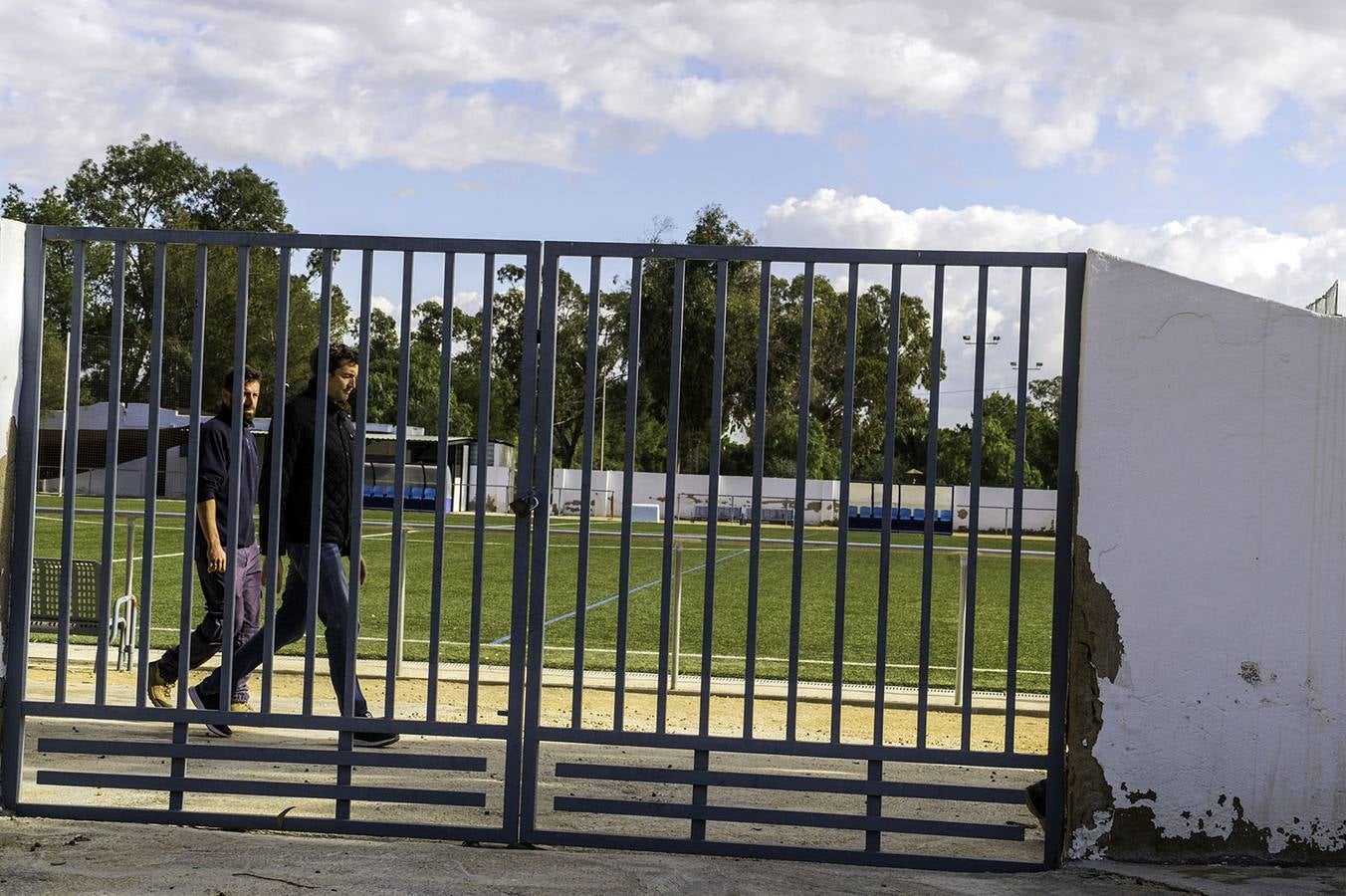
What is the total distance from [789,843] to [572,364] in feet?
154

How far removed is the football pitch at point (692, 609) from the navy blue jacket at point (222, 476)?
832 millimetres

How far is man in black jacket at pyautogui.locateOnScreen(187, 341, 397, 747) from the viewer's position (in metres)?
6.08

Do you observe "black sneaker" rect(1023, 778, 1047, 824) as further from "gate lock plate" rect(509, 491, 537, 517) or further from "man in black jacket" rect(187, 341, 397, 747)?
"man in black jacket" rect(187, 341, 397, 747)

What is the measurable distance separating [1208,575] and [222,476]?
168 inches

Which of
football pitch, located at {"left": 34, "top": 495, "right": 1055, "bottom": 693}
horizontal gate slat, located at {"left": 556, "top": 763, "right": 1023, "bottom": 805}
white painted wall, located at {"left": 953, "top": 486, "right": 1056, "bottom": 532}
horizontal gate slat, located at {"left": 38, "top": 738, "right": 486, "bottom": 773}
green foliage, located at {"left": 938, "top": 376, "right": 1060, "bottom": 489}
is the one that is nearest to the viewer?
horizontal gate slat, located at {"left": 556, "top": 763, "right": 1023, "bottom": 805}

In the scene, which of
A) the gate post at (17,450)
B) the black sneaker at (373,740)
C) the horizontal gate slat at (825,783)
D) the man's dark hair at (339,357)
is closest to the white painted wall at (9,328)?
the gate post at (17,450)

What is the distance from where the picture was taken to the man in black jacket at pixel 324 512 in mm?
6078

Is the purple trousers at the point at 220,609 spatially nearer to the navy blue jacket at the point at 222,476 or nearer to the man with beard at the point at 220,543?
the man with beard at the point at 220,543

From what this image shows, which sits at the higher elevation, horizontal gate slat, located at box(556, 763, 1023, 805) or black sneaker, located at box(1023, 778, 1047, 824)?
horizontal gate slat, located at box(556, 763, 1023, 805)

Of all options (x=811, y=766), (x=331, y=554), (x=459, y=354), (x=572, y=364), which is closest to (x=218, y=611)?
(x=331, y=554)

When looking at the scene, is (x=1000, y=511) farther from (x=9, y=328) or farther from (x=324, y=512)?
(x=9, y=328)

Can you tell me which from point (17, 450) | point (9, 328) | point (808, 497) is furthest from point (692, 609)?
point (808, 497)

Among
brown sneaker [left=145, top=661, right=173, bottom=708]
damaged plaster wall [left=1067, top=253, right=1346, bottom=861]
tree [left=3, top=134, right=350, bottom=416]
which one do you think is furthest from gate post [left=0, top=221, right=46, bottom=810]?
tree [left=3, top=134, right=350, bottom=416]

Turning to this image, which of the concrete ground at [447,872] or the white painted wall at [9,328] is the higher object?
the white painted wall at [9,328]
